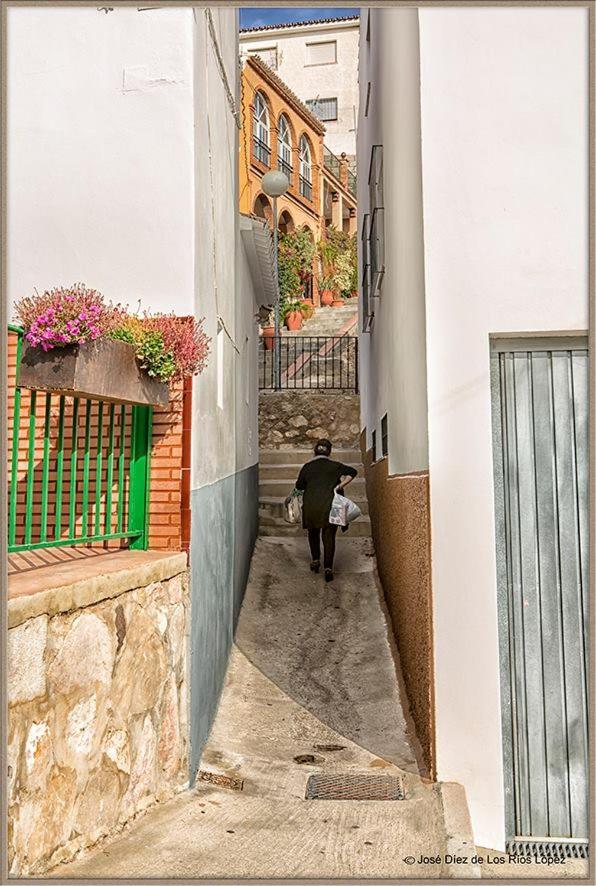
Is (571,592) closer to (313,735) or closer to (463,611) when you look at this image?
(463,611)

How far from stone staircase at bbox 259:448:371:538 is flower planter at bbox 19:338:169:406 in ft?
21.6

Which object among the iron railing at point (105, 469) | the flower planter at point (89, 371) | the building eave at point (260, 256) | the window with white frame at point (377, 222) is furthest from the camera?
the building eave at point (260, 256)

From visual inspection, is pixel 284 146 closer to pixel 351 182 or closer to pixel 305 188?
pixel 305 188

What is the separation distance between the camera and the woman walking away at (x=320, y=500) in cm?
895

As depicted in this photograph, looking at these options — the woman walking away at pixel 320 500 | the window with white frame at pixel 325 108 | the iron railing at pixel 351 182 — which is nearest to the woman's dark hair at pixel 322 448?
the woman walking away at pixel 320 500

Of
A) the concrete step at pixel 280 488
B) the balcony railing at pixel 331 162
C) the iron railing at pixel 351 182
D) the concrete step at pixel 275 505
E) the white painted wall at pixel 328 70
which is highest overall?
the white painted wall at pixel 328 70

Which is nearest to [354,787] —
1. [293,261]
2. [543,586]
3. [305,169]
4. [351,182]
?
[543,586]

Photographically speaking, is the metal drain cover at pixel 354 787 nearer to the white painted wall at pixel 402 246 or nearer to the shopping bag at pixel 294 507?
the white painted wall at pixel 402 246

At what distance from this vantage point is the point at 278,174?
1458 centimetres

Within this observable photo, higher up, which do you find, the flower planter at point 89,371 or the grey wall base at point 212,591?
the flower planter at point 89,371

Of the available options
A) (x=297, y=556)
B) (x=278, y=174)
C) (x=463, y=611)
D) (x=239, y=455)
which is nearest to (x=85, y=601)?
(x=463, y=611)

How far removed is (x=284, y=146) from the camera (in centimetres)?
2633

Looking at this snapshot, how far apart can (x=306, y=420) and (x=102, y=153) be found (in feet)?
30.3

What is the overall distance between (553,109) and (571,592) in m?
2.58
